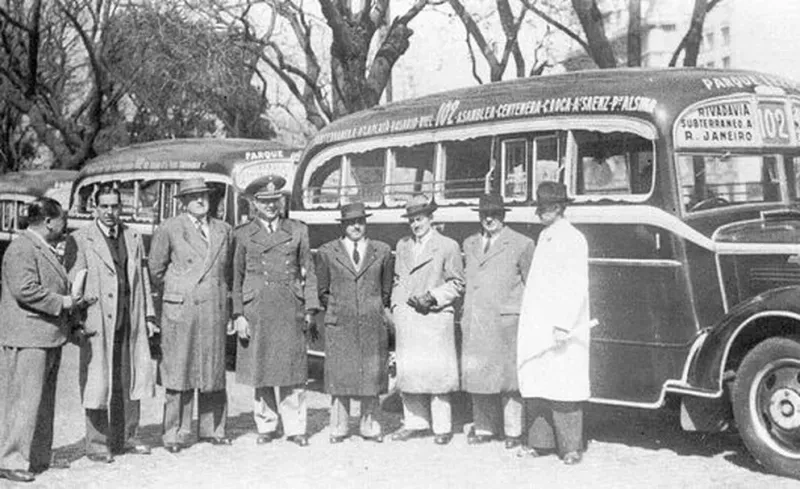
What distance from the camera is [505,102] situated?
28.4 feet

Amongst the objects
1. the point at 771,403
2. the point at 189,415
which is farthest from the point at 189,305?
the point at 771,403

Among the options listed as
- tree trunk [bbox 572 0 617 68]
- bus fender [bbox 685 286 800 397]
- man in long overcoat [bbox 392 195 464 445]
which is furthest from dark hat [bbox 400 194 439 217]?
tree trunk [bbox 572 0 617 68]

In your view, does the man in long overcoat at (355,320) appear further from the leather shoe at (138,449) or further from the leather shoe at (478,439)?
the leather shoe at (138,449)

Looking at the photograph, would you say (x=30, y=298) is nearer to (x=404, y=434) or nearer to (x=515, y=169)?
(x=404, y=434)

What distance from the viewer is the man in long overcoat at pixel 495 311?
7648mm

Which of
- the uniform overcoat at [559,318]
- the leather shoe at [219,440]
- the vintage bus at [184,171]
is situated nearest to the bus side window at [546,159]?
the uniform overcoat at [559,318]

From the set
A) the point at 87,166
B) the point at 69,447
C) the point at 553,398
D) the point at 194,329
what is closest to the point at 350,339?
the point at 194,329

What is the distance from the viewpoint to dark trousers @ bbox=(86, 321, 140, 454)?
7.38 meters

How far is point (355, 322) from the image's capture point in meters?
7.93

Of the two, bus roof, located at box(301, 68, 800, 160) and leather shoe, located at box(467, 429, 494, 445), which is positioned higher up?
bus roof, located at box(301, 68, 800, 160)

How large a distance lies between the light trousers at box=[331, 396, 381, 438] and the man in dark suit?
200 centimetres

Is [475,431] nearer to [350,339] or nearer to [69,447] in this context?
[350,339]

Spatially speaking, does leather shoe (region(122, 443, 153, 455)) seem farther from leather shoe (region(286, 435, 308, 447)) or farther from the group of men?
leather shoe (region(286, 435, 308, 447))

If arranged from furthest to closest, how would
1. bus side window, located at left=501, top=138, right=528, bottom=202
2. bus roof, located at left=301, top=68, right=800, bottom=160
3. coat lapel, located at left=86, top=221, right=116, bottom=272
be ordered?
bus side window, located at left=501, top=138, right=528, bottom=202 < bus roof, located at left=301, top=68, right=800, bottom=160 < coat lapel, located at left=86, top=221, right=116, bottom=272
